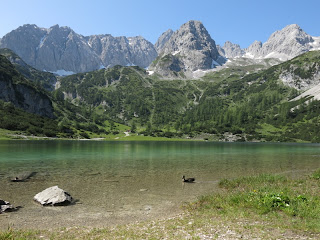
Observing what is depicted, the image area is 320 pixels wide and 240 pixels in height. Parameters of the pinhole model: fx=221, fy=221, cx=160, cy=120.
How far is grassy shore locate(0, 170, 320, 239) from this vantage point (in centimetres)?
1290

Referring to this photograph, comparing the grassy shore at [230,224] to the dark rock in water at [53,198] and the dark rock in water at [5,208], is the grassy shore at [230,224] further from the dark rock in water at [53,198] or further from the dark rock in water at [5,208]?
the dark rock in water at [53,198]

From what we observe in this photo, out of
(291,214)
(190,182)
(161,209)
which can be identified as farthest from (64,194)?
(291,214)

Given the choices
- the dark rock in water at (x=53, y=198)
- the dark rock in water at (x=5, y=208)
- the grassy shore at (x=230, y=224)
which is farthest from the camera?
the dark rock in water at (x=53, y=198)

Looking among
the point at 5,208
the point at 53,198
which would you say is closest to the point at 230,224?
the point at 53,198

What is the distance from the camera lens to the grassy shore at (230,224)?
12898 millimetres

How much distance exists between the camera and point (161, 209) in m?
20.7

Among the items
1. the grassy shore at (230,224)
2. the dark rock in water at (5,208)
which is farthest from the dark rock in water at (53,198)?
the grassy shore at (230,224)

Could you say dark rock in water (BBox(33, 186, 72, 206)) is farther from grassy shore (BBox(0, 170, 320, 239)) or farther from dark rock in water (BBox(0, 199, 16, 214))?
grassy shore (BBox(0, 170, 320, 239))

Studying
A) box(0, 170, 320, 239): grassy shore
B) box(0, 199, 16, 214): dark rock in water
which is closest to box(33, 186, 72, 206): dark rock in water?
box(0, 199, 16, 214): dark rock in water

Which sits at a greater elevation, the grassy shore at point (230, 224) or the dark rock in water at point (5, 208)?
the grassy shore at point (230, 224)

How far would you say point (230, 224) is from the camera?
14727 millimetres

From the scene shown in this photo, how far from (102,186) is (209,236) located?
20174mm

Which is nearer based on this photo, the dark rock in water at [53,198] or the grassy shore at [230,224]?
the grassy shore at [230,224]

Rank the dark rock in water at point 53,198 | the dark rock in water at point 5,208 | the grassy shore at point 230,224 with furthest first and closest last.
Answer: the dark rock in water at point 53,198 < the dark rock in water at point 5,208 < the grassy shore at point 230,224
